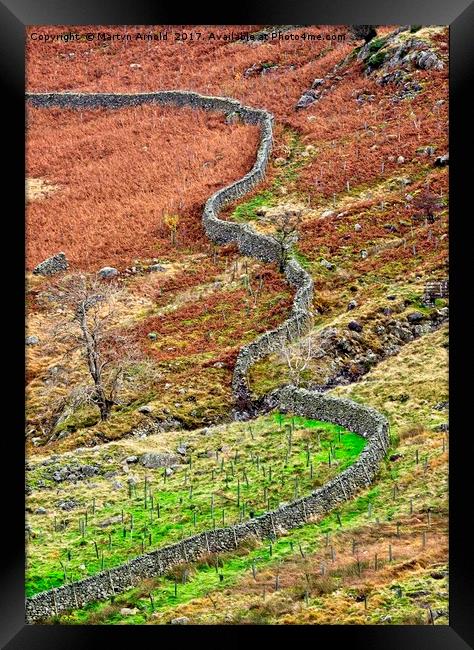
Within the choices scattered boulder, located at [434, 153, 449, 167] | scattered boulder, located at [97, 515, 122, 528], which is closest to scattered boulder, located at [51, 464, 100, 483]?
scattered boulder, located at [97, 515, 122, 528]

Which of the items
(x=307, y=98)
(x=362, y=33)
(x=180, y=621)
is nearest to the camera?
(x=180, y=621)

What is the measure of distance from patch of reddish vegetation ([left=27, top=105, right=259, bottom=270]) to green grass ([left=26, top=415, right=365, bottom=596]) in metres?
4.77

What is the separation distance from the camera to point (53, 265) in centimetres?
2131

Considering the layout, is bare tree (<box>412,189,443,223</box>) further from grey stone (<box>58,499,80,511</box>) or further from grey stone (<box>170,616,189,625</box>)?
grey stone (<box>170,616,189,625</box>)

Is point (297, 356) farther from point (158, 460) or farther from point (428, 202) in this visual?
point (428, 202)

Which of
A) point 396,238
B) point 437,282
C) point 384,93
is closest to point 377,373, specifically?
point 437,282

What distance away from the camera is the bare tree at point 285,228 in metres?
23.8

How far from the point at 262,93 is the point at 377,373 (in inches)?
490

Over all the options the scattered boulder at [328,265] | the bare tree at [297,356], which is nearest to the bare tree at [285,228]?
the scattered boulder at [328,265]

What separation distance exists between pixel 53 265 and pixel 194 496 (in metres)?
5.75

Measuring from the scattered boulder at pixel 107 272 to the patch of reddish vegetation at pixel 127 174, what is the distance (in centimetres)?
28

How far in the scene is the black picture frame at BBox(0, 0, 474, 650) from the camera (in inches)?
624

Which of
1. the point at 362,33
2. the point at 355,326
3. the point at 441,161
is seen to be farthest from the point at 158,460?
the point at 362,33
